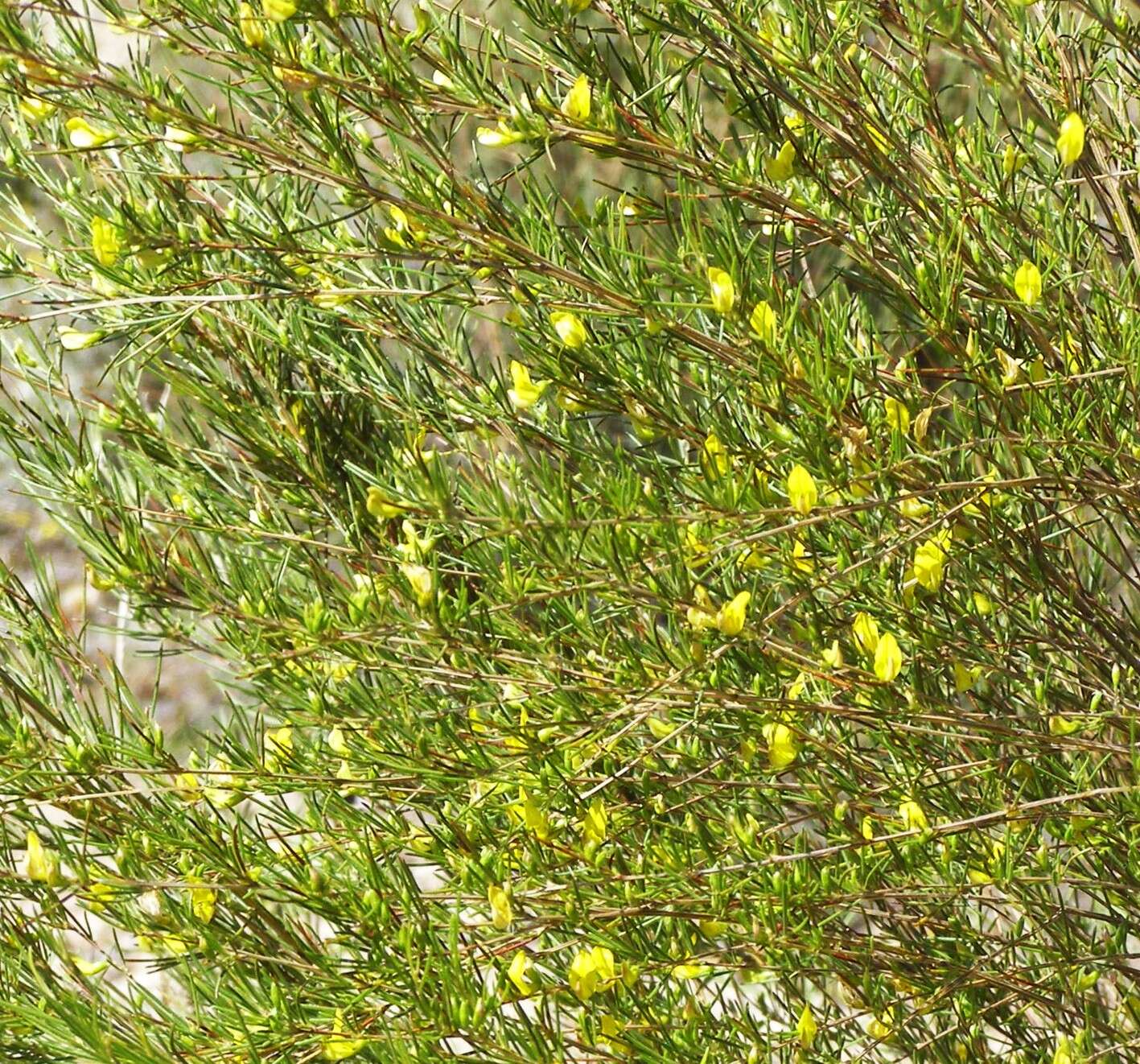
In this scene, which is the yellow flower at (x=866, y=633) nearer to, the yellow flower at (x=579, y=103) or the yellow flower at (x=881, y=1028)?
the yellow flower at (x=881, y=1028)

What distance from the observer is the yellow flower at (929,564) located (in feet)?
4.32

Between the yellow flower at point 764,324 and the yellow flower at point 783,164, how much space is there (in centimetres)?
22

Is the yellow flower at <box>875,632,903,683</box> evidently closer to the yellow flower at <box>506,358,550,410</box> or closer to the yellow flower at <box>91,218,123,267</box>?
the yellow flower at <box>506,358,550,410</box>

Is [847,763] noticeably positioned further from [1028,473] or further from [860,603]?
[1028,473]

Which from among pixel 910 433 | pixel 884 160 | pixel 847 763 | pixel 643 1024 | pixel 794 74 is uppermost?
pixel 794 74

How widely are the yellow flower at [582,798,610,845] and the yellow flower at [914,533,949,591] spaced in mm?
392

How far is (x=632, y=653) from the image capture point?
4.70ft

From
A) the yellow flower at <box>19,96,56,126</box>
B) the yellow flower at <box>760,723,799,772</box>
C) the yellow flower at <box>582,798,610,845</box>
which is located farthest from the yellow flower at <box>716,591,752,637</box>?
the yellow flower at <box>19,96,56,126</box>

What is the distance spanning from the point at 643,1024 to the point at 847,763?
36 centimetres

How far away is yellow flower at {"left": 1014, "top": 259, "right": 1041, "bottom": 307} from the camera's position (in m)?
1.32

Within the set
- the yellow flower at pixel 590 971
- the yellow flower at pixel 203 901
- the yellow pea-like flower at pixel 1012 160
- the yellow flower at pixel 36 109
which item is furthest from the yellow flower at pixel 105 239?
the yellow pea-like flower at pixel 1012 160

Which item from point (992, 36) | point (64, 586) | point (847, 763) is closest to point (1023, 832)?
point (847, 763)

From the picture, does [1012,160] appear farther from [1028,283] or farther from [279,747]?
[279,747]

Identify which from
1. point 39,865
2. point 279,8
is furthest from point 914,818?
point 279,8
